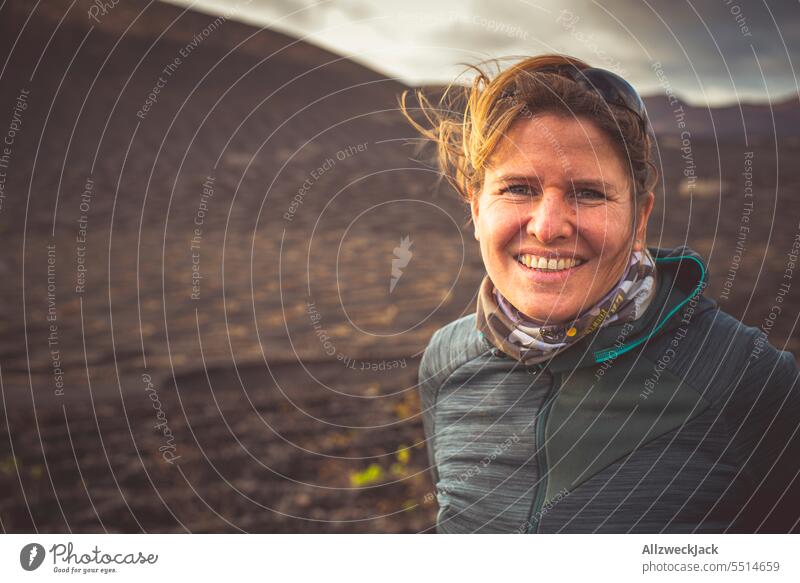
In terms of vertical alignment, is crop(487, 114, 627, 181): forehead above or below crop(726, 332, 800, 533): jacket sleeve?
above

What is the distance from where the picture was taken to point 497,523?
146 centimetres

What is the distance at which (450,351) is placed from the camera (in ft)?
4.97

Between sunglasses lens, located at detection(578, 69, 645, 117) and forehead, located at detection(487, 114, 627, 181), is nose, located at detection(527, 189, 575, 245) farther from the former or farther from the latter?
sunglasses lens, located at detection(578, 69, 645, 117)

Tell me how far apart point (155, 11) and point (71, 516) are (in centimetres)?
146

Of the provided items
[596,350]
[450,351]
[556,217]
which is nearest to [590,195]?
[556,217]

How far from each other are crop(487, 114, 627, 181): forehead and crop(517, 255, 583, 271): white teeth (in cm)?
15

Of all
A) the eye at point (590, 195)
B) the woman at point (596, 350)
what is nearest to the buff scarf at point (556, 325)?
the woman at point (596, 350)

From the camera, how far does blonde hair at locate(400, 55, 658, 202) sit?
3.99 feet

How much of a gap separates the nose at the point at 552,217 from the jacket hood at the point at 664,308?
0.58 ft

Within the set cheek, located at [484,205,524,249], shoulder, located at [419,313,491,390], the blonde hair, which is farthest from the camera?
shoulder, located at [419,313,491,390]

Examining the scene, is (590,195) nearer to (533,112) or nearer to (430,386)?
(533,112)

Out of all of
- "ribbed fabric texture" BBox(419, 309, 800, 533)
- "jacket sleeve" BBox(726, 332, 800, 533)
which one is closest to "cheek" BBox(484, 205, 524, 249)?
"ribbed fabric texture" BBox(419, 309, 800, 533)

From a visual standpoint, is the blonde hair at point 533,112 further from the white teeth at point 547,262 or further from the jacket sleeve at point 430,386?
the jacket sleeve at point 430,386
